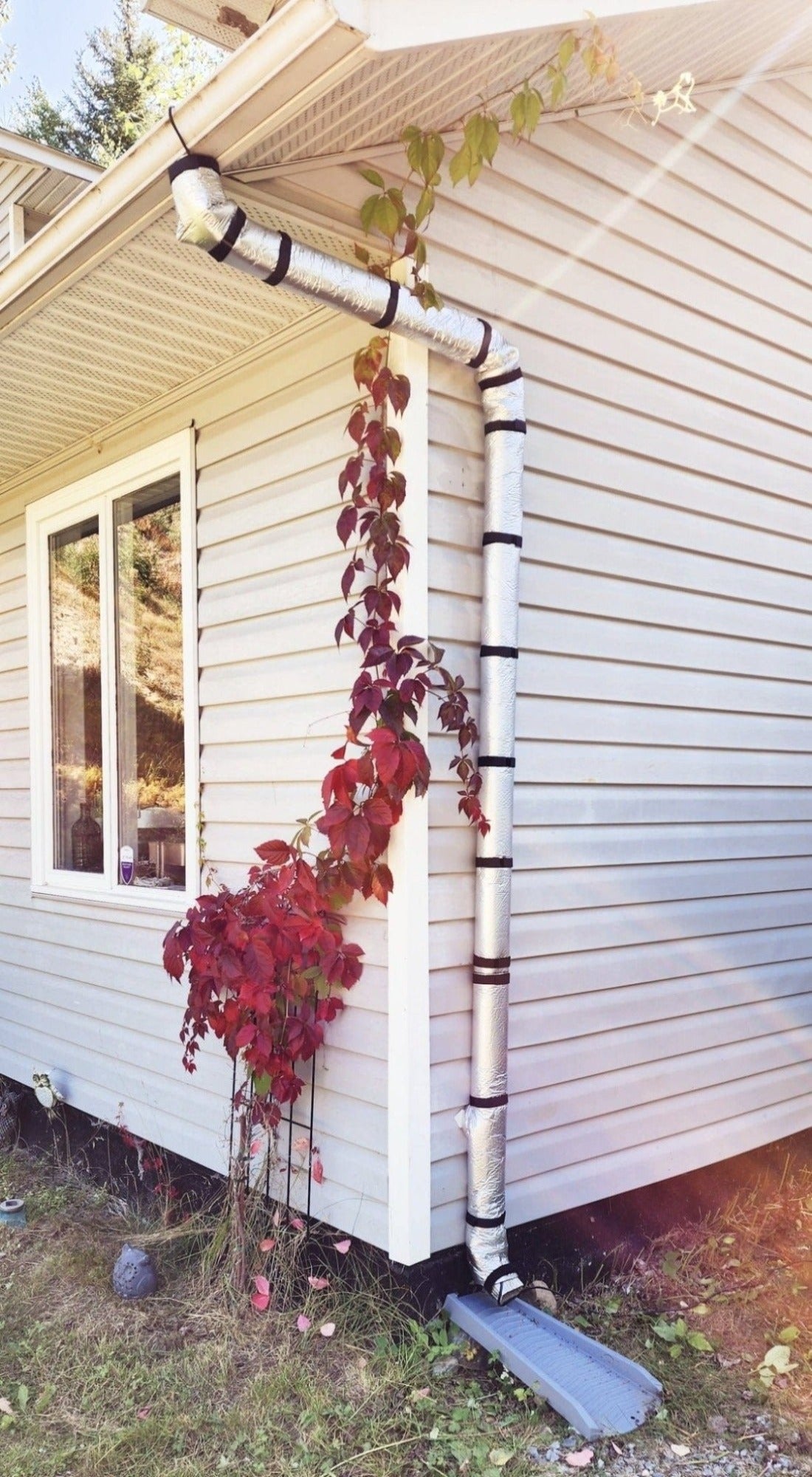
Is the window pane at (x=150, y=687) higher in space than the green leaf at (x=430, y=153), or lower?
lower

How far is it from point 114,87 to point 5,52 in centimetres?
236

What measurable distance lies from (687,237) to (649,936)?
2.22 metres

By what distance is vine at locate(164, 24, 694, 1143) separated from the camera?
2506 millimetres

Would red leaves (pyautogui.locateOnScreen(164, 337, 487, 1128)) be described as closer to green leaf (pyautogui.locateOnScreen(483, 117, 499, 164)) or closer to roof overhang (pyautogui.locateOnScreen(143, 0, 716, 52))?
green leaf (pyautogui.locateOnScreen(483, 117, 499, 164))

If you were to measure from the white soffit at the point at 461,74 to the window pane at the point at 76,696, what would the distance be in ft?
7.10

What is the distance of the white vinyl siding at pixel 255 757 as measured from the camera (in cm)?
286

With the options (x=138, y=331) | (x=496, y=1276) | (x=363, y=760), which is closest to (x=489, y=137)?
(x=138, y=331)

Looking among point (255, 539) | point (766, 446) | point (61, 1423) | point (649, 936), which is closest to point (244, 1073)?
point (61, 1423)

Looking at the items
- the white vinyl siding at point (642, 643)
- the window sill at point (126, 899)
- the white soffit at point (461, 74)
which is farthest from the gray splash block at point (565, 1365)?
the white soffit at point (461, 74)

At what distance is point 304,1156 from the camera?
3006 mm

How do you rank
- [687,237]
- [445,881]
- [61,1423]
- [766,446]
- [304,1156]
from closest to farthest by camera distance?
[61,1423]
[445,881]
[304,1156]
[687,237]
[766,446]

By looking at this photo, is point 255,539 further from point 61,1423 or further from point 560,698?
point 61,1423

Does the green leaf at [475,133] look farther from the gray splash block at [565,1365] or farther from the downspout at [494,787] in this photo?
the gray splash block at [565,1365]

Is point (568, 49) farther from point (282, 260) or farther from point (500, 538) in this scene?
point (500, 538)
